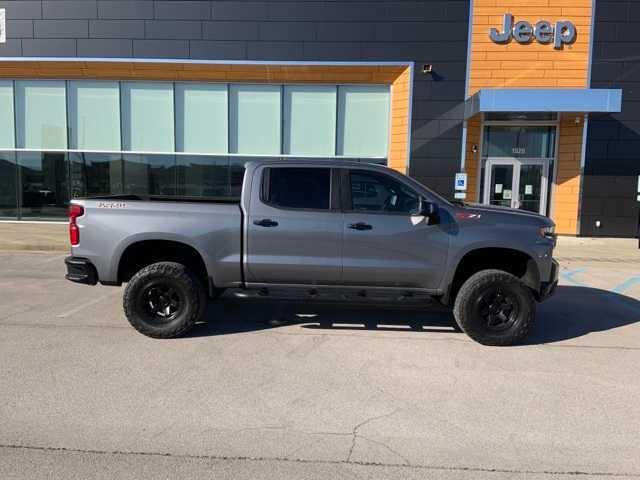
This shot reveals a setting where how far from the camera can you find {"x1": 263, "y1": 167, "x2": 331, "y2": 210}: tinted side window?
17.9ft

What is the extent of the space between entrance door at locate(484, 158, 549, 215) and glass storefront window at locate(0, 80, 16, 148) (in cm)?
1615

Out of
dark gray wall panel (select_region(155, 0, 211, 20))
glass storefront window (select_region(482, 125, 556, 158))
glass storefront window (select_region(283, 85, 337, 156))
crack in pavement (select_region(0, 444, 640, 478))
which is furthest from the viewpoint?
glass storefront window (select_region(283, 85, 337, 156))

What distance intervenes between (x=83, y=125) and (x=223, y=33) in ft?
19.1

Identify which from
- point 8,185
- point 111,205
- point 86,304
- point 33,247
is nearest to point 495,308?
point 111,205

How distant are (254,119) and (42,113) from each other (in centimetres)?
734

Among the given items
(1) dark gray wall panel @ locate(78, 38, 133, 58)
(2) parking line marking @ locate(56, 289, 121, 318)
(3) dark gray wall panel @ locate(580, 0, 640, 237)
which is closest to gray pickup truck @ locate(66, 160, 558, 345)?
(2) parking line marking @ locate(56, 289, 121, 318)

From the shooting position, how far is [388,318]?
6.30m

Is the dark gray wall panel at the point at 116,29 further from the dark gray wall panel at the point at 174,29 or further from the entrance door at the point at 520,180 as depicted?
the entrance door at the point at 520,180

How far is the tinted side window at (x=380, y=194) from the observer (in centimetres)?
541

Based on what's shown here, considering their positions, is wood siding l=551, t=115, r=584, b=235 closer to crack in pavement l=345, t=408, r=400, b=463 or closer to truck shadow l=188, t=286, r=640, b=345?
truck shadow l=188, t=286, r=640, b=345

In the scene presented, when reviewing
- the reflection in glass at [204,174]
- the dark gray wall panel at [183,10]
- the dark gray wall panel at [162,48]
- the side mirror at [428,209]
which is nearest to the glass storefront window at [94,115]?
the dark gray wall panel at [162,48]

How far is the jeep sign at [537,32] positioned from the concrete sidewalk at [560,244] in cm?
594

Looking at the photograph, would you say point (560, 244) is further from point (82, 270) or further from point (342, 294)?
point (82, 270)

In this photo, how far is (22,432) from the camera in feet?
10.9
